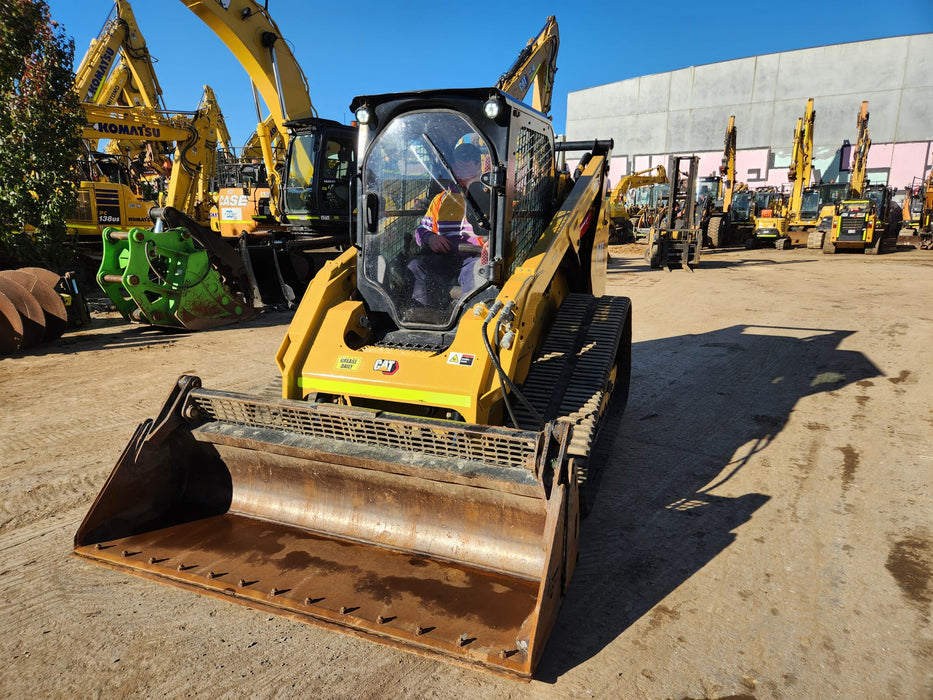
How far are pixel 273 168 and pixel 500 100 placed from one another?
30.9 ft

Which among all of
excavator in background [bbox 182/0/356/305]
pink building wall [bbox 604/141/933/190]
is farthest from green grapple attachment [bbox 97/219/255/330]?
pink building wall [bbox 604/141/933/190]

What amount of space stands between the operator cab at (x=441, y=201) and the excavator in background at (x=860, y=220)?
67.2 ft

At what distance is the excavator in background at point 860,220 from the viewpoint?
1981cm

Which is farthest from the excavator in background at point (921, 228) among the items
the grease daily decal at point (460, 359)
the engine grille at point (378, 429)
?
the engine grille at point (378, 429)

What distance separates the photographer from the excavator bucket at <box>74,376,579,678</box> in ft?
7.94

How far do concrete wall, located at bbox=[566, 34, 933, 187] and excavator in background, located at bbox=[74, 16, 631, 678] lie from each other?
1354 inches

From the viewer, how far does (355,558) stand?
9.42 feet

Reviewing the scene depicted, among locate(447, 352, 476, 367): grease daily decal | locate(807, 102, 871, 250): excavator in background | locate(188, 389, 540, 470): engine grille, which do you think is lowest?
locate(188, 389, 540, 470): engine grille

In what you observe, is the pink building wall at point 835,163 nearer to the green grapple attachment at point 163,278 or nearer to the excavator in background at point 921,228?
the excavator in background at point 921,228

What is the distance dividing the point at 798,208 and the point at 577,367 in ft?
78.3

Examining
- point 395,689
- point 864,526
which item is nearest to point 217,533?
point 395,689

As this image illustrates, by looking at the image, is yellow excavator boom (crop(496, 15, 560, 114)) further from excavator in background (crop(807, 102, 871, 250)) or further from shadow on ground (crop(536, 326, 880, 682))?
excavator in background (crop(807, 102, 871, 250))

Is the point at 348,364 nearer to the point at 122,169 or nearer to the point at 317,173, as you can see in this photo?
the point at 317,173

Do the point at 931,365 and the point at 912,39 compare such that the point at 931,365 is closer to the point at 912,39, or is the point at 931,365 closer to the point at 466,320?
the point at 466,320
